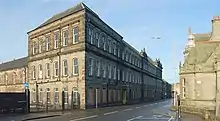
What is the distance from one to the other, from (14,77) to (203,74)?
1906 inches

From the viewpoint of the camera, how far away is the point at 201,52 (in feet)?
133

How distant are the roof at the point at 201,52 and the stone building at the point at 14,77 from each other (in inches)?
1506

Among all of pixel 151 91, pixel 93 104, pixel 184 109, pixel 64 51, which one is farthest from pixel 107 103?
pixel 151 91

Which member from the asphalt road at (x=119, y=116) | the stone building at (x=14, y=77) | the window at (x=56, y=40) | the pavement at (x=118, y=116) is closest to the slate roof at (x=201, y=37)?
the pavement at (x=118, y=116)

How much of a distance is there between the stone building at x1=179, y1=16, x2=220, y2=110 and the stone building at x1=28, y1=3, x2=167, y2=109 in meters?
13.1

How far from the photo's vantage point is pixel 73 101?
4631cm

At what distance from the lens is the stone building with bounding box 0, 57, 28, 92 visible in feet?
232

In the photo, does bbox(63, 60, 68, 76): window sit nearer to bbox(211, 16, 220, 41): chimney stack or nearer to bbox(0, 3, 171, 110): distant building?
bbox(0, 3, 171, 110): distant building

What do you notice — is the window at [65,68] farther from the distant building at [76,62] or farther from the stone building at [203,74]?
the stone building at [203,74]

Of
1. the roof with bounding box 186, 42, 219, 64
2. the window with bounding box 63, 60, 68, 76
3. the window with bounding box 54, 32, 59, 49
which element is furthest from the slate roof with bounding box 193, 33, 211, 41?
the window with bounding box 54, 32, 59, 49

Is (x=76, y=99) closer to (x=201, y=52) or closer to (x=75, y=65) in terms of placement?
(x=75, y=65)

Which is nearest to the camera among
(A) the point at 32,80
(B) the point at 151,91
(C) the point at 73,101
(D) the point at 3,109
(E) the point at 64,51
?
(D) the point at 3,109

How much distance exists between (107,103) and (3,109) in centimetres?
2302

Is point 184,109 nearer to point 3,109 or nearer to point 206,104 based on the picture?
point 206,104
